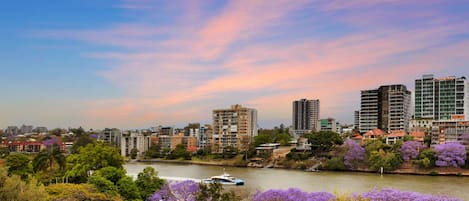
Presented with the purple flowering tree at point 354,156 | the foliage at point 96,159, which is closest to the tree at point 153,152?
the purple flowering tree at point 354,156

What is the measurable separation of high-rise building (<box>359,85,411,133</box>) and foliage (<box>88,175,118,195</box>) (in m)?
56.4

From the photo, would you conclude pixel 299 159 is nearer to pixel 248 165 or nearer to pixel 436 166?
pixel 248 165

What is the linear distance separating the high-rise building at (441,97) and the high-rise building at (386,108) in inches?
80.6

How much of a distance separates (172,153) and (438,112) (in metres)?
40.8

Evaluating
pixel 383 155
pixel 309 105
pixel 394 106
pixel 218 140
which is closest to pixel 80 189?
pixel 383 155

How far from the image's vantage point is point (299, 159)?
49.1m

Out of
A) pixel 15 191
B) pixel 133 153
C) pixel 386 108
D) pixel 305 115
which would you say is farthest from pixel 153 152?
pixel 15 191

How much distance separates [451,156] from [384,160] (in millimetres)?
5432

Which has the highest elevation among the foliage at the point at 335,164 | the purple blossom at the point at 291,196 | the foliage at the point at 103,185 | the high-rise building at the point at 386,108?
the high-rise building at the point at 386,108

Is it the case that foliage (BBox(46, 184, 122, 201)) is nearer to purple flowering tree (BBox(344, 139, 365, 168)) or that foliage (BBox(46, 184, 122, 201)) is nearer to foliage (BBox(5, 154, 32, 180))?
foliage (BBox(5, 154, 32, 180))

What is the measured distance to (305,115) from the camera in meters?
107

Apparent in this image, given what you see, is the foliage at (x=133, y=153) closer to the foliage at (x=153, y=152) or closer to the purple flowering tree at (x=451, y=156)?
the foliage at (x=153, y=152)

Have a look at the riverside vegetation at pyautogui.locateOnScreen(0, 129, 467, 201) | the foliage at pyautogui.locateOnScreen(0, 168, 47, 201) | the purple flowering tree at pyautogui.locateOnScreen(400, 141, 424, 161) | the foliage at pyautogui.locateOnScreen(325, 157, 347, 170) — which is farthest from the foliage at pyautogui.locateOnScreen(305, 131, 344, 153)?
the foliage at pyautogui.locateOnScreen(0, 168, 47, 201)

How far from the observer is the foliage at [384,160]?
39844 millimetres
